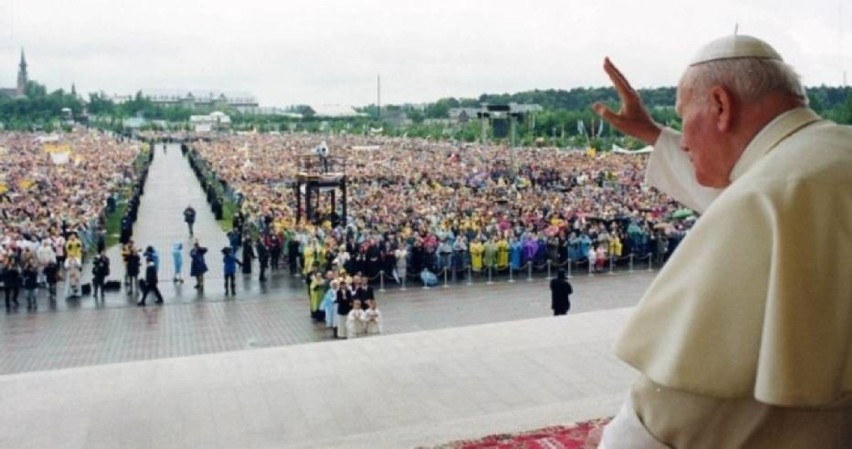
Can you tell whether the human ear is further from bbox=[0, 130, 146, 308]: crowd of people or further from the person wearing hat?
bbox=[0, 130, 146, 308]: crowd of people

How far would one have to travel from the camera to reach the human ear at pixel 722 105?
1288mm

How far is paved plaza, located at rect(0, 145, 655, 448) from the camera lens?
671cm

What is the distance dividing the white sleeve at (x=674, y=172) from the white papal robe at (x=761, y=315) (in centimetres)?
66

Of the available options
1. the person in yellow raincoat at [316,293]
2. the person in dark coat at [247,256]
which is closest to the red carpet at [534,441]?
the person in yellow raincoat at [316,293]

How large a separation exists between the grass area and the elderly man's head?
2349 centimetres

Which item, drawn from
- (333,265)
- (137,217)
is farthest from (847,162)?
(137,217)

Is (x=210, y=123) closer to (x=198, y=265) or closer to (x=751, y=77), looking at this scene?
(x=198, y=265)

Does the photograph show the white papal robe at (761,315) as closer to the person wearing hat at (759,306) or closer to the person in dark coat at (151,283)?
the person wearing hat at (759,306)

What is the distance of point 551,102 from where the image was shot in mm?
105438

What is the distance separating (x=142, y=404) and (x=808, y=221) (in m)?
7.21

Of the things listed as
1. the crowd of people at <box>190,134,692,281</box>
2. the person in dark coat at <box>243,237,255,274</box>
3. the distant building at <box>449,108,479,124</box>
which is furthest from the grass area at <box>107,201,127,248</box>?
the distant building at <box>449,108,479,124</box>

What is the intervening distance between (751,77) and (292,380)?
7.33 m

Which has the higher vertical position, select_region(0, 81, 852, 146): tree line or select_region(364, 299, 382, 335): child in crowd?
select_region(0, 81, 852, 146): tree line

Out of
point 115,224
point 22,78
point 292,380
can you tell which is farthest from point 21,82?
point 292,380
